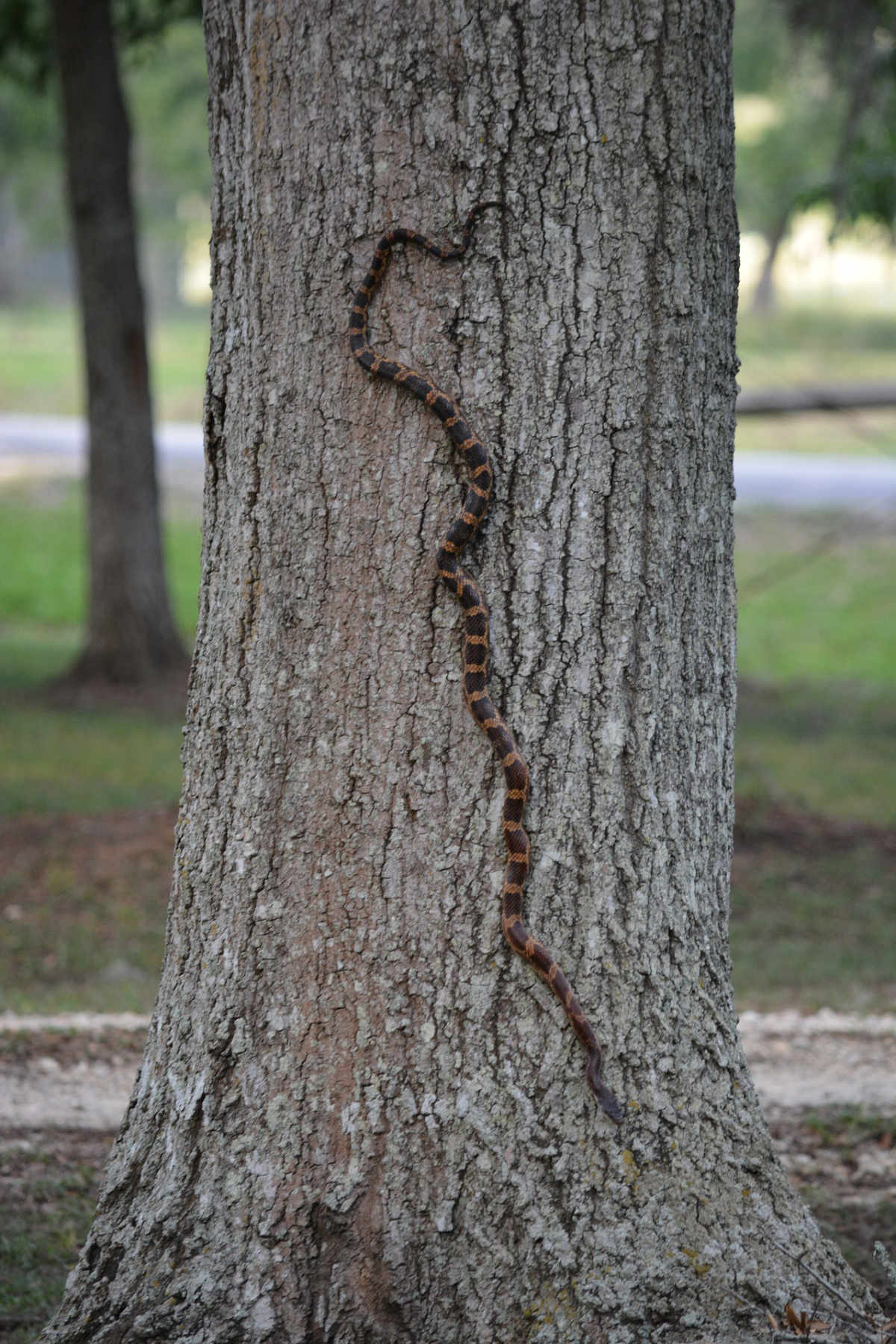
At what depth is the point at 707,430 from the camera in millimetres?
3098

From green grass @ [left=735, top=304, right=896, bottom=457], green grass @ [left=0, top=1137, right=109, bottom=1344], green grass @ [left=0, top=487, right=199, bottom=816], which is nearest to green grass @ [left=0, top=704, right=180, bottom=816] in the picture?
green grass @ [left=0, top=487, right=199, bottom=816]

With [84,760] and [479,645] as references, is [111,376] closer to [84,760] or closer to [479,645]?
[84,760]

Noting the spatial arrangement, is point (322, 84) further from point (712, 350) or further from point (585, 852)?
point (585, 852)

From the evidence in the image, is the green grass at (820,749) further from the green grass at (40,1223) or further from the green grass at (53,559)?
the green grass at (53,559)

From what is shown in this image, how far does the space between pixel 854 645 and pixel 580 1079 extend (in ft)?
42.7

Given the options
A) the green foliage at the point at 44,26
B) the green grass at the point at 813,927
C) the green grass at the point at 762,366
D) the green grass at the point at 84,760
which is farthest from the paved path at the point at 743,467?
the green grass at the point at 84,760

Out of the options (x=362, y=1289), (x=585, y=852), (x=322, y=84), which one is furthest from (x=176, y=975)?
(x=322, y=84)

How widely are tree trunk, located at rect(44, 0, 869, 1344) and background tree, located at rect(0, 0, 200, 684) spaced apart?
9.22m

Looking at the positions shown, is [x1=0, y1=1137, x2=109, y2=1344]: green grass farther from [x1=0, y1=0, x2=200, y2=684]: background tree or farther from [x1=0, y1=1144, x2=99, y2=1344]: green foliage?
[x1=0, y1=0, x2=200, y2=684]: background tree

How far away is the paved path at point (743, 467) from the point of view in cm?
1839

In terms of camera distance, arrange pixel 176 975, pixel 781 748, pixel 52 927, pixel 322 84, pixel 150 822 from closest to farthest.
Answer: pixel 322 84 < pixel 176 975 < pixel 52 927 < pixel 150 822 < pixel 781 748

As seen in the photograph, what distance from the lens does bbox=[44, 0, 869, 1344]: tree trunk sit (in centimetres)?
291

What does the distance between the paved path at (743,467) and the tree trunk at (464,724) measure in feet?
44.1

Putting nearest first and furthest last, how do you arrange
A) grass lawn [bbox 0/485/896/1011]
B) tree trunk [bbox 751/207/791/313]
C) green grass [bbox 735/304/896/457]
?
grass lawn [bbox 0/485/896/1011], green grass [bbox 735/304/896/457], tree trunk [bbox 751/207/791/313]
